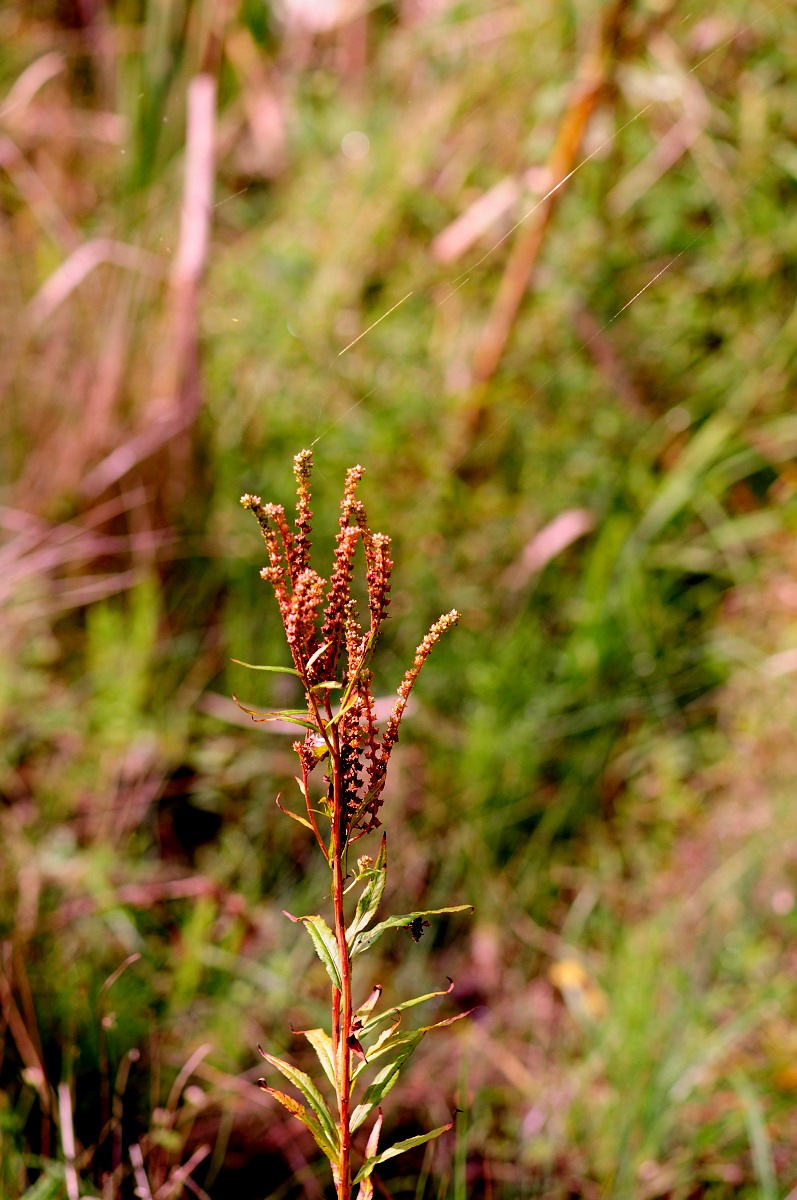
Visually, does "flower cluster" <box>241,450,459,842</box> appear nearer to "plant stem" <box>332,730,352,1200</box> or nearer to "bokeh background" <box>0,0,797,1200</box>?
"plant stem" <box>332,730,352,1200</box>

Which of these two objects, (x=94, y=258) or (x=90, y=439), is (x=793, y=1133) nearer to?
(x=90, y=439)

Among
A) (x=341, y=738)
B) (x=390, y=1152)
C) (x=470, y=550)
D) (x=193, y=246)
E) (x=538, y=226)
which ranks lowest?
(x=390, y=1152)

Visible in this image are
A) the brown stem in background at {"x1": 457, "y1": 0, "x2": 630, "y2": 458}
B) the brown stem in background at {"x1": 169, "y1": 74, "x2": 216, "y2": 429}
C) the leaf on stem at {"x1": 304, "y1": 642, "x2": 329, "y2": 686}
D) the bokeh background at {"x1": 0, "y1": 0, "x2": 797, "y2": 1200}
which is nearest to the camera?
the leaf on stem at {"x1": 304, "y1": 642, "x2": 329, "y2": 686}

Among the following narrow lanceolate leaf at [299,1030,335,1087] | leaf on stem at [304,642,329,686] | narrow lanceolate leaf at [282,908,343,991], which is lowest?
narrow lanceolate leaf at [299,1030,335,1087]

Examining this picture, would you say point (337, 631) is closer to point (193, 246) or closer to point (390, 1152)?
point (390, 1152)

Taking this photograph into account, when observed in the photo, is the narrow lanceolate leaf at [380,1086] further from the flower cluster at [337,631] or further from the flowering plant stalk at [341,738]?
the flower cluster at [337,631]

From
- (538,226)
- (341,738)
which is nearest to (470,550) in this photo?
(538,226)

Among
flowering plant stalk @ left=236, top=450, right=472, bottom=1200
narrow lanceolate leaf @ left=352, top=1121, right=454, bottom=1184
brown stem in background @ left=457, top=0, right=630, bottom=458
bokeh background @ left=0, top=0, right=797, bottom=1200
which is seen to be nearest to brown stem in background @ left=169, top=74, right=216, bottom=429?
bokeh background @ left=0, top=0, right=797, bottom=1200
